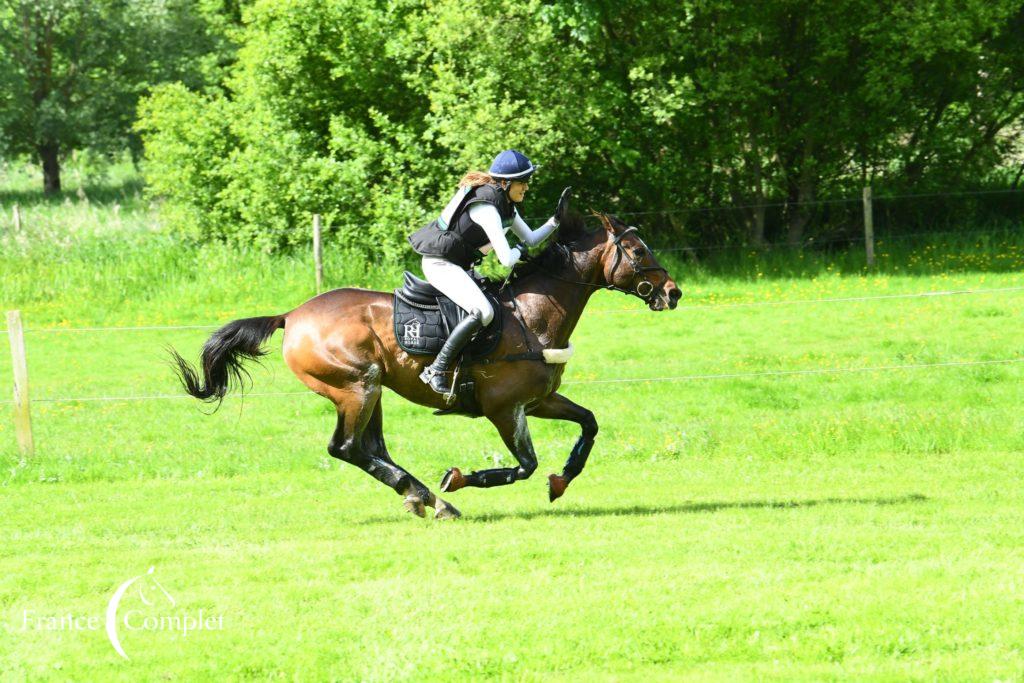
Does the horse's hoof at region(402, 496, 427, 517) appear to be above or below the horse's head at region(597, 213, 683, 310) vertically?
below

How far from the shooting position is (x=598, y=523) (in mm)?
8438

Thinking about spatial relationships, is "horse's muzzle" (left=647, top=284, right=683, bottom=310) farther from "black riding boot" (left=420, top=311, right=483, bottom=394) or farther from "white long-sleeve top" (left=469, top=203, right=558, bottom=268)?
"black riding boot" (left=420, top=311, right=483, bottom=394)

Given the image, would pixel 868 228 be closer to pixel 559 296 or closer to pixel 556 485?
pixel 559 296

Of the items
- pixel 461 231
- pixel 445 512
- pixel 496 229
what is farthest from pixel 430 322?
pixel 445 512

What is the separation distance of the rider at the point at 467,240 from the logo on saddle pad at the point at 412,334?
7.1 inches

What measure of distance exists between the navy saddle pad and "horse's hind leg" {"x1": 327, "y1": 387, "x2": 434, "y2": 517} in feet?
1.49

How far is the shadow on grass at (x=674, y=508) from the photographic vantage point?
891 centimetres

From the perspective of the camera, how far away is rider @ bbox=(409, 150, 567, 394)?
8.39 meters

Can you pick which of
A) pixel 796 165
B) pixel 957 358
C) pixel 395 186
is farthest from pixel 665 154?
pixel 957 358

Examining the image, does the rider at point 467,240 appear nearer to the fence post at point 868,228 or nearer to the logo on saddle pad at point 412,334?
the logo on saddle pad at point 412,334

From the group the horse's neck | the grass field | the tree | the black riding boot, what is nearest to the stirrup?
the black riding boot

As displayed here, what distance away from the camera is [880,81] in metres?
24.3

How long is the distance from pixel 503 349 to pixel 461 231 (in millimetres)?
845

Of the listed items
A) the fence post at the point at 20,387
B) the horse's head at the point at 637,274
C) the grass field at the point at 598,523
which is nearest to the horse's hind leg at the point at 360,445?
the grass field at the point at 598,523
